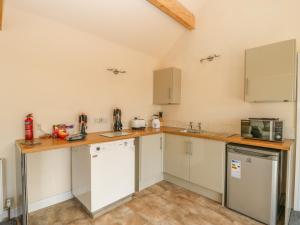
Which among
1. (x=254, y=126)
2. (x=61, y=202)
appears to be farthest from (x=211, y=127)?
(x=61, y=202)

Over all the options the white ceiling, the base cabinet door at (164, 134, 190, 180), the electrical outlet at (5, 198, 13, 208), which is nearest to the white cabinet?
the base cabinet door at (164, 134, 190, 180)

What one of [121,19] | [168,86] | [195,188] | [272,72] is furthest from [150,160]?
[121,19]

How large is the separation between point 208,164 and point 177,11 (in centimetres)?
234

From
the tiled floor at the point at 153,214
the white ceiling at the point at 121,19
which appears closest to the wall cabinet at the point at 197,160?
the tiled floor at the point at 153,214

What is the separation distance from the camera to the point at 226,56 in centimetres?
267

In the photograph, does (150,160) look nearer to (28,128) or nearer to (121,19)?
(28,128)

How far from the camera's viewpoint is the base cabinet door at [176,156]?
8.70 feet

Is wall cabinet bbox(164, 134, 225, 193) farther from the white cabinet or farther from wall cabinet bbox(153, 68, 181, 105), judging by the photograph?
wall cabinet bbox(153, 68, 181, 105)

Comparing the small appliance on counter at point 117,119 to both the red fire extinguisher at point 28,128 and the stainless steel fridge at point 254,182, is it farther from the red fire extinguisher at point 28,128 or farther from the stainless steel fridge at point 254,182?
the stainless steel fridge at point 254,182

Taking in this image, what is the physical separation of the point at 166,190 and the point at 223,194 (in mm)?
848

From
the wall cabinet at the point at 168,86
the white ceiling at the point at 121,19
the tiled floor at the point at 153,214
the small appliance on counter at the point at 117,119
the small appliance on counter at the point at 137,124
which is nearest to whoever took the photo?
the tiled floor at the point at 153,214

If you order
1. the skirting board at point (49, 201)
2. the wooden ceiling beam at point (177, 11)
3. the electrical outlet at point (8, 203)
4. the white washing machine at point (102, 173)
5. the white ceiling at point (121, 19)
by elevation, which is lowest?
the skirting board at point (49, 201)

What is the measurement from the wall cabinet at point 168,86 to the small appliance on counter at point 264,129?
1.35 metres

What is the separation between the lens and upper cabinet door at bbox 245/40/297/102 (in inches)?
73.3
